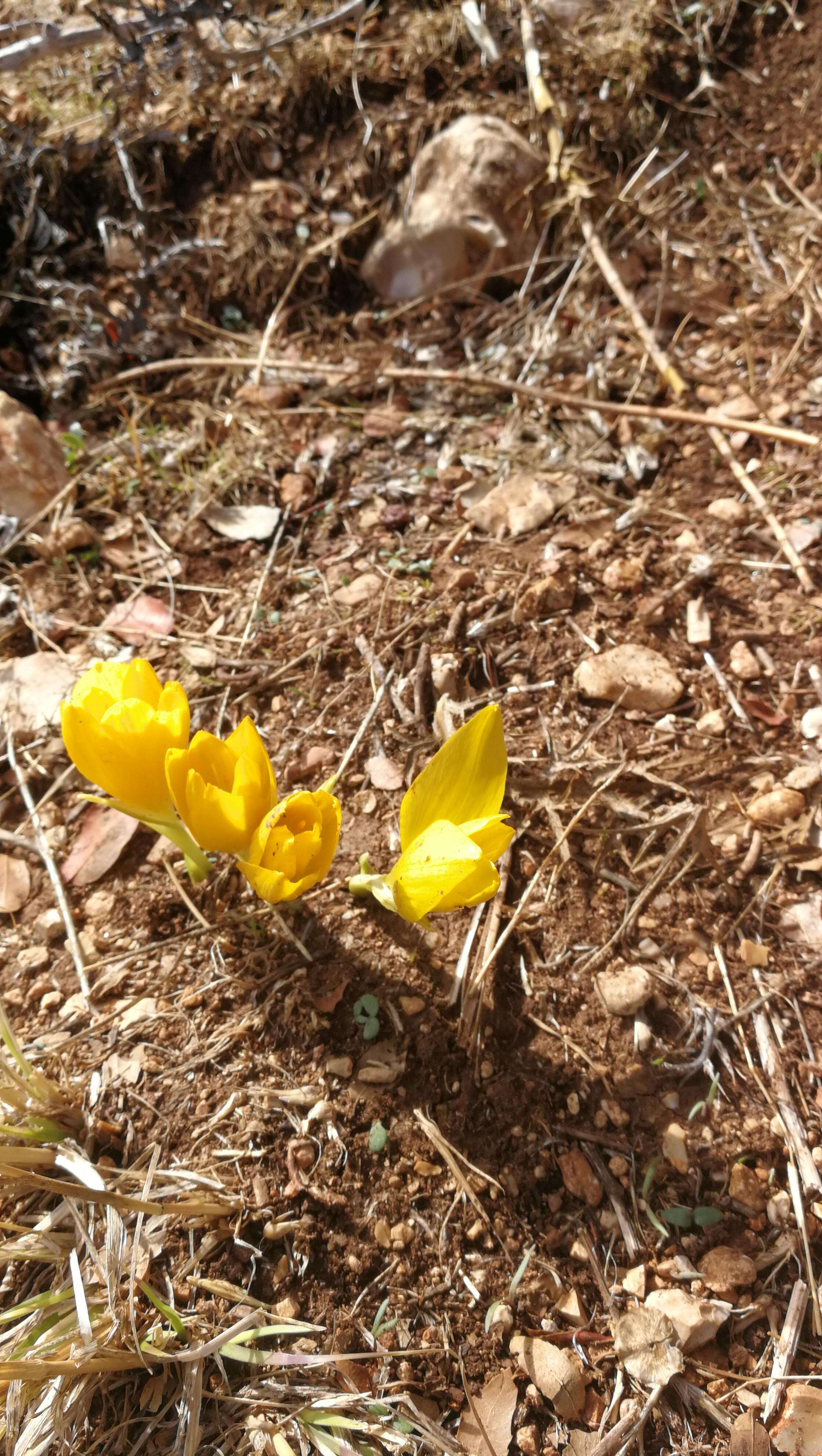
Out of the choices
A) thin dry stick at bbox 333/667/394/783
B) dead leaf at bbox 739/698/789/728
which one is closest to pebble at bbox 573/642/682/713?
dead leaf at bbox 739/698/789/728

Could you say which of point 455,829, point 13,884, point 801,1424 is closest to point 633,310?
point 455,829

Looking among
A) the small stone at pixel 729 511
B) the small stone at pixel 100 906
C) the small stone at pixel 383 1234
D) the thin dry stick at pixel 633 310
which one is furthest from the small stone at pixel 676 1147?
the thin dry stick at pixel 633 310

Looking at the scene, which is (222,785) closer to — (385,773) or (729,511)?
(385,773)

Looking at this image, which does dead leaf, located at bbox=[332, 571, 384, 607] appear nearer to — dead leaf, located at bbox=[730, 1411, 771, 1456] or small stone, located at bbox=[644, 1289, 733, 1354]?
small stone, located at bbox=[644, 1289, 733, 1354]

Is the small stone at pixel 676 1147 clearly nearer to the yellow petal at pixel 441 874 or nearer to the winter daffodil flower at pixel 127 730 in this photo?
the yellow petal at pixel 441 874

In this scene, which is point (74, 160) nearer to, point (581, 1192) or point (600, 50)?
point (600, 50)

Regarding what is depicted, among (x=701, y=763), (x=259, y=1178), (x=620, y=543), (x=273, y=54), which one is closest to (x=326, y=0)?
(x=273, y=54)
